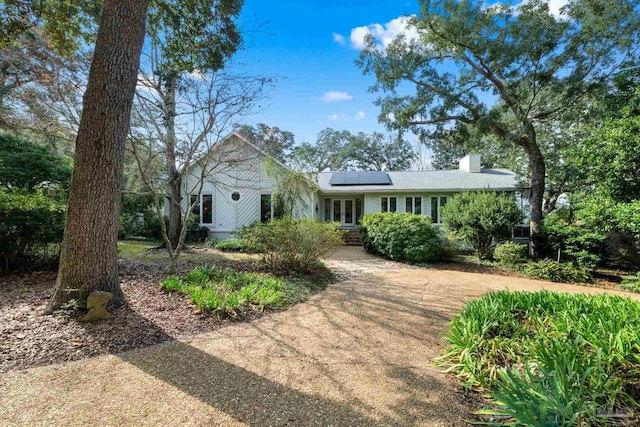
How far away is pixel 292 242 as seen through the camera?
6.78m

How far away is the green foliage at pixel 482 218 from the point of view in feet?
33.3

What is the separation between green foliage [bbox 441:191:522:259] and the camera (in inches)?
399

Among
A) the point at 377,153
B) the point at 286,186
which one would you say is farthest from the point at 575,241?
the point at 377,153

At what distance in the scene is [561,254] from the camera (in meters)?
9.55

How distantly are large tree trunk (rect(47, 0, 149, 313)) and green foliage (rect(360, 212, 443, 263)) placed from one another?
8332 millimetres

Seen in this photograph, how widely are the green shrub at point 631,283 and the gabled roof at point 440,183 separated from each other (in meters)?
6.86

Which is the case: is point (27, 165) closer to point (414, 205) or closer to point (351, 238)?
point (351, 238)

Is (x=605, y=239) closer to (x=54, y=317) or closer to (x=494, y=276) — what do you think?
(x=494, y=276)

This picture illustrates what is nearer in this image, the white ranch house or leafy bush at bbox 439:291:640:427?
leafy bush at bbox 439:291:640:427

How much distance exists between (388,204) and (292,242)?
1041 cm

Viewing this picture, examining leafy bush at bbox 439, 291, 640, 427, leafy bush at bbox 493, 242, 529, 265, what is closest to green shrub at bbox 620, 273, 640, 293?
leafy bush at bbox 493, 242, 529, 265

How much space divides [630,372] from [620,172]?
8580mm

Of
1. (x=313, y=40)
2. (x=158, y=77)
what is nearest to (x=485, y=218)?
(x=313, y=40)

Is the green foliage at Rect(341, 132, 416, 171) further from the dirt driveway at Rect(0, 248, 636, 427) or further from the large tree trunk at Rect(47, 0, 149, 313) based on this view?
the dirt driveway at Rect(0, 248, 636, 427)
